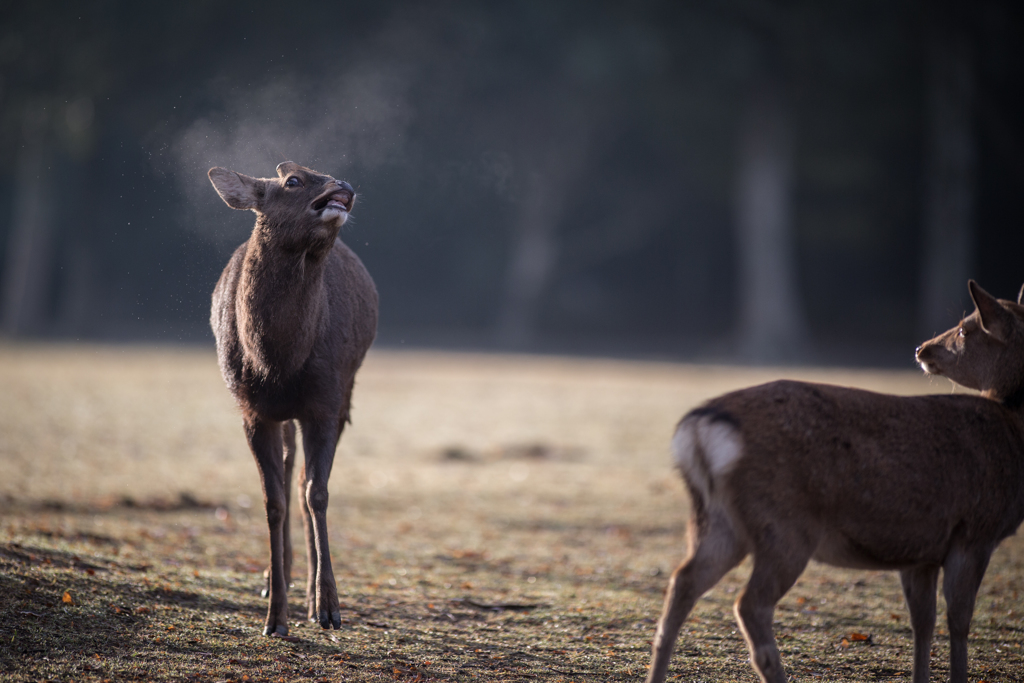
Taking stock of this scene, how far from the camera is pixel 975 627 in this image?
5.21 m

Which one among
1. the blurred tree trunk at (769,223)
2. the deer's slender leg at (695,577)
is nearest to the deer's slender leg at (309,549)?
the deer's slender leg at (695,577)

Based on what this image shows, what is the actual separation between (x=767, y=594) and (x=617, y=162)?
27.5 meters

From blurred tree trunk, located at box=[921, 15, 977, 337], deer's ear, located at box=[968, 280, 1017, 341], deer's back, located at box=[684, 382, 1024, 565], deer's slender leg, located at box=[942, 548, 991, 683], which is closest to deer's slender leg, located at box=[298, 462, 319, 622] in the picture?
deer's back, located at box=[684, 382, 1024, 565]

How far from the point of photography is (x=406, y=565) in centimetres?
633

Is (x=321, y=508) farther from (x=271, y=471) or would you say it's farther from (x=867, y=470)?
(x=867, y=470)

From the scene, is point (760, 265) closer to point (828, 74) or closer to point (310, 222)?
point (828, 74)

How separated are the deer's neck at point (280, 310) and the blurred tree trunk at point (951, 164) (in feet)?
67.5

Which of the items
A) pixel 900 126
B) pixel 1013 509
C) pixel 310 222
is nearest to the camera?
pixel 1013 509

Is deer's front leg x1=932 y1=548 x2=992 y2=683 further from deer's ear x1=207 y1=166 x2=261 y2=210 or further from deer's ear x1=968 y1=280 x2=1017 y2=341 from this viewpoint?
deer's ear x1=207 y1=166 x2=261 y2=210

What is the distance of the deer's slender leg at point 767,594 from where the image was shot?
3678mm

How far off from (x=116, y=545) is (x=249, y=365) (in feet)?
6.72

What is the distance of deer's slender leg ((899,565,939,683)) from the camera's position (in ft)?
13.3

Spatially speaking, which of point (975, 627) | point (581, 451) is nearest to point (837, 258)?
point (581, 451)

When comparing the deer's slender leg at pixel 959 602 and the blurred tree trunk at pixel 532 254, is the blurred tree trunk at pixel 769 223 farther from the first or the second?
the deer's slender leg at pixel 959 602
